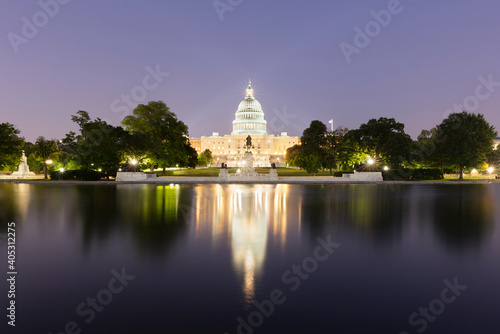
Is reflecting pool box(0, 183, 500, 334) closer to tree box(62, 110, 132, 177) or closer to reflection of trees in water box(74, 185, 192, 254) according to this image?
reflection of trees in water box(74, 185, 192, 254)

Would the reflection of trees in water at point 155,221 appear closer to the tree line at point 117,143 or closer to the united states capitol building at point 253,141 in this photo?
the tree line at point 117,143

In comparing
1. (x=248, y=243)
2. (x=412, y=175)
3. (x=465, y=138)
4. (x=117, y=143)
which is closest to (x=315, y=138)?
(x=412, y=175)

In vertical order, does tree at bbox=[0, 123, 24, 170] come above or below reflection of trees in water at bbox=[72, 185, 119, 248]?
above

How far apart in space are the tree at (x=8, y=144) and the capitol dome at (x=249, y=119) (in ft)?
458

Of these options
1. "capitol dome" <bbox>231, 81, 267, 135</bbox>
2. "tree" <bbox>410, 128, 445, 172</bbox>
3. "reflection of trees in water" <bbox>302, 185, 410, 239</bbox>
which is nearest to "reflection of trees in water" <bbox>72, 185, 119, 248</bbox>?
"reflection of trees in water" <bbox>302, 185, 410, 239</bbox>

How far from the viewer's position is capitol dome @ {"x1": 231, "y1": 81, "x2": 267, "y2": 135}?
187625 millimetres

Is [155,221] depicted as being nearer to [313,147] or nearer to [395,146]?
[395,146]

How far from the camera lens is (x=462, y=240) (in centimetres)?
1201

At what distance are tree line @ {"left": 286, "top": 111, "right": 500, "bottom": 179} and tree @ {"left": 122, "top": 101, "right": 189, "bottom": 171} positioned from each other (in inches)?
798

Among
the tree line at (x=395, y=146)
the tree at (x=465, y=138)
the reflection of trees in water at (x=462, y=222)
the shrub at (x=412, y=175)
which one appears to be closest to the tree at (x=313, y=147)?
the tree line at (x=395, y=146)

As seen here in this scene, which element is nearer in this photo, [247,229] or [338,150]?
[247,229]

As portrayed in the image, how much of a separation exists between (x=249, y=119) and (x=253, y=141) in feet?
45.0

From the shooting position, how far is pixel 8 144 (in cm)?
4888

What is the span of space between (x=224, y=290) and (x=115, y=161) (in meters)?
46.9
